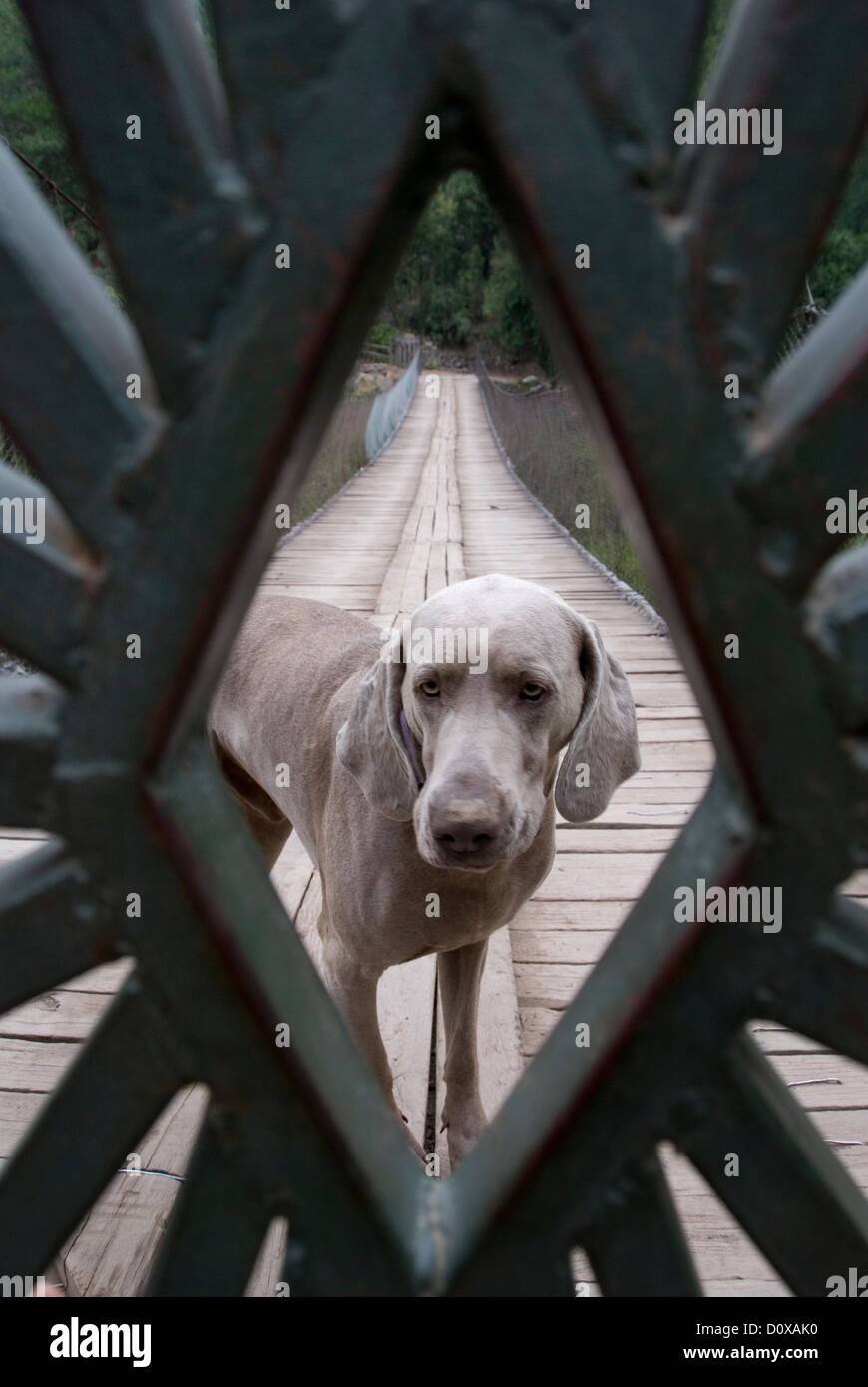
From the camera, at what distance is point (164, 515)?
23.5 inches

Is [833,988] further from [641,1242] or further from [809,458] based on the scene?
[809,458]

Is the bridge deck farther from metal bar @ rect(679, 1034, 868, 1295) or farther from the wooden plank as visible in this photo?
metal bar @ rect(679, 1034, 868, 1295)

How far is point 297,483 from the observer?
71cm

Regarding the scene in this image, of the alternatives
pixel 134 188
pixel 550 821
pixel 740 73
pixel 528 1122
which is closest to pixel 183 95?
pixel 134 188

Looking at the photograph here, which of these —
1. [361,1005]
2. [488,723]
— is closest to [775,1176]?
[488,723]

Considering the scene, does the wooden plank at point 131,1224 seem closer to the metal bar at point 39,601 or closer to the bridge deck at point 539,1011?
the bridge deck at point 539,1011

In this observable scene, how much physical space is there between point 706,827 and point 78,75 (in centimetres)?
62

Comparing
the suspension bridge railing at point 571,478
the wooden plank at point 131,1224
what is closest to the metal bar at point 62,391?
the wooden plank at point 131,1224

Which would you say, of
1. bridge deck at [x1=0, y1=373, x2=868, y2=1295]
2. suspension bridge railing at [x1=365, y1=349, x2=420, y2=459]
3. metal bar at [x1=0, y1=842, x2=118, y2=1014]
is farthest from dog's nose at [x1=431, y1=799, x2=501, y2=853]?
suspension bridge railing at [x1=365, y1=349, x2=420, y2=459]

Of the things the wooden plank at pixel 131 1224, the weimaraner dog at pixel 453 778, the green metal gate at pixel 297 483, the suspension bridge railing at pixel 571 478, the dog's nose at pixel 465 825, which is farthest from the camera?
the suspension bridge railing at pixel 571 478

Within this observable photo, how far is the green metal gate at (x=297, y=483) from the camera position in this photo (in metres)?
0.54

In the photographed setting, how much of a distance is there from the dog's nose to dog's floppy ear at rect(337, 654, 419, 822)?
370mm

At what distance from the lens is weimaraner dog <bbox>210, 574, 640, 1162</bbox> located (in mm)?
2020

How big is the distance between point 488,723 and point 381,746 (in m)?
0.34
